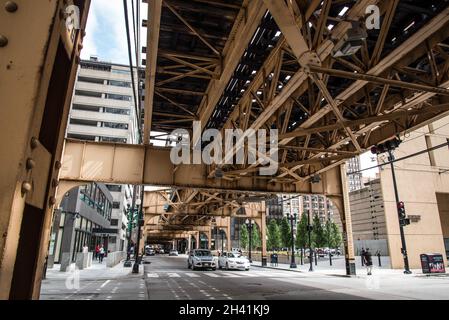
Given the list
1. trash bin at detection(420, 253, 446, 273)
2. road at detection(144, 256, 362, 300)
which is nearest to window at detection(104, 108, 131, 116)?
road at detection(144, 256, 362, 300)

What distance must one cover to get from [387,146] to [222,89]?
25.4ft

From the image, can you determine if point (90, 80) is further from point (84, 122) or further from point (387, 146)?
point (387, 146)

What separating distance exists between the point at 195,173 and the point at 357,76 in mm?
11187

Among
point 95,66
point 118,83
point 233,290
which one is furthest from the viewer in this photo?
point 95,66

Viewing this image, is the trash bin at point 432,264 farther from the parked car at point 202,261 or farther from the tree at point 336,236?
the tree at point 336,236

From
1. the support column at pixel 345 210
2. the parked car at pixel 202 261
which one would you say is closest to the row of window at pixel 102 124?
the parked car at pixel 202 261

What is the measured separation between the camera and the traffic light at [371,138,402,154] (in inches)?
503

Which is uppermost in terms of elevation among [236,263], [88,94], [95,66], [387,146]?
[95,66]

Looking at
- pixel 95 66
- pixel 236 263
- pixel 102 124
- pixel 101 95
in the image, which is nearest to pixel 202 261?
pixel 236 263

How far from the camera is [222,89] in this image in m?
9.09

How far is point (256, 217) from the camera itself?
40.1 meters

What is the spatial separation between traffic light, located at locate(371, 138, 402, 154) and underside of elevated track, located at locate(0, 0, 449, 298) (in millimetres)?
369

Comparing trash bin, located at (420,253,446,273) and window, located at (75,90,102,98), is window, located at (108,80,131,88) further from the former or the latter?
trash bin, located at (420,253,446,273)
